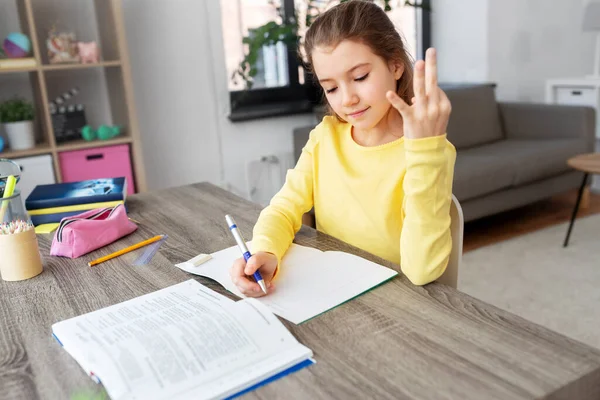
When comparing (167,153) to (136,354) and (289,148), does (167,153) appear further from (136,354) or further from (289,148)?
(136,354)

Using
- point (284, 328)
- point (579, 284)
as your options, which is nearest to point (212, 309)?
point (284, 328)

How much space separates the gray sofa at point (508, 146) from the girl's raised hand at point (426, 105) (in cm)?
191

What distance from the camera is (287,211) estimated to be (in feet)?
3.69

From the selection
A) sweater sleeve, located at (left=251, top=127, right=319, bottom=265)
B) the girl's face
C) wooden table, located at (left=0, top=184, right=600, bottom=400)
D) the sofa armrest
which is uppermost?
the girl's face

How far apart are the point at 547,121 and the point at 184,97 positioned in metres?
2.13

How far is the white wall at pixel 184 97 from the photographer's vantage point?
9.61 ft

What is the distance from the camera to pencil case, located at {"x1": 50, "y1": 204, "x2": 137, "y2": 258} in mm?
1072

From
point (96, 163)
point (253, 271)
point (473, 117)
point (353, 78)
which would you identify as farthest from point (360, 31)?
point (473, 117)

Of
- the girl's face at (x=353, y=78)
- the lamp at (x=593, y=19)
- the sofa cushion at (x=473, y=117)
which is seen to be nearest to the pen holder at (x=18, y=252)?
the girl's face at (x=353, y=78)

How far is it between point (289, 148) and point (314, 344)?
9.19 feet

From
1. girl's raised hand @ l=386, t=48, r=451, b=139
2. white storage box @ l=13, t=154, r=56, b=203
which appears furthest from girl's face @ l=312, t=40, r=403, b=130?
white storage box @ l=13, t=154, r=56, b=203

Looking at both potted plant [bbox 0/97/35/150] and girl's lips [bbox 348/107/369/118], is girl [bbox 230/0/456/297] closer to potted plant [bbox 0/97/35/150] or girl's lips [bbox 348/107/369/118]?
girl's lips [bbox 348/107/369/118]

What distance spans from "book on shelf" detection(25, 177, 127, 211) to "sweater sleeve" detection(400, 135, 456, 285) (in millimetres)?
761

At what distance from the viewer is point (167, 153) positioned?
308cm
